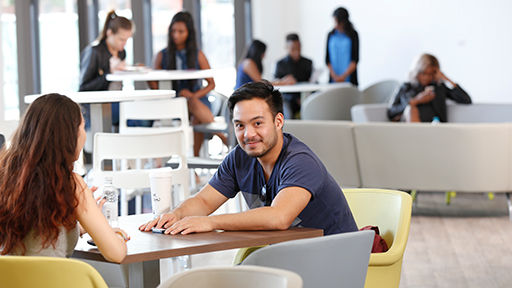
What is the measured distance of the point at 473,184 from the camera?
4648 mm

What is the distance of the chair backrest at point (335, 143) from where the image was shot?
4789 mm

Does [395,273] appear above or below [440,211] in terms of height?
above

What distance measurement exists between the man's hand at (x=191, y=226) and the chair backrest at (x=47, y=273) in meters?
0.49

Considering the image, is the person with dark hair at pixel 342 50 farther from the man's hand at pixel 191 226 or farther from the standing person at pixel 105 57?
the man's hand at pixel 191 226

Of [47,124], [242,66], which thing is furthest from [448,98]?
[47,124]

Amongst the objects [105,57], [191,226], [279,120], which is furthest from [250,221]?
[105,57]

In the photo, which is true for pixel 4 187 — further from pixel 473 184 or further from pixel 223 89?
pixel 223 89

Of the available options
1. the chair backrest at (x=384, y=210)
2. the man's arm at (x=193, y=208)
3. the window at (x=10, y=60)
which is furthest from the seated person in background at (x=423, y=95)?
the man's arm at (x=193, y=208)

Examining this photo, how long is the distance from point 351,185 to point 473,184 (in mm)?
883

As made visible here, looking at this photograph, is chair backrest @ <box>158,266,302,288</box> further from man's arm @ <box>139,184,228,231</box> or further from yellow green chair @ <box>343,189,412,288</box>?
yellow green chair @ <box>343,189,412,288</box>

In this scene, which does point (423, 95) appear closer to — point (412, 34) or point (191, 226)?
point (412, 34)

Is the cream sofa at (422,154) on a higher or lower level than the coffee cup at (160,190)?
lower

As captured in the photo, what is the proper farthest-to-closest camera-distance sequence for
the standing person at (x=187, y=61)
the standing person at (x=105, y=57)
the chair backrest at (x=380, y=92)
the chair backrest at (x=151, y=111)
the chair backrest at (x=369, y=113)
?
the chair backrest at (x=380, y=92), the chair backrest at (x=369, y=113), the standing person at (x=187, y=61), the standing person at (x=105, y=57), the chair backrest at (x=151, y=111)

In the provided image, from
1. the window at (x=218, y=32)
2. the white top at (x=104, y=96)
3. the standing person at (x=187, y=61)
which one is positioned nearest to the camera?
the white top at (x=104, y=96)
